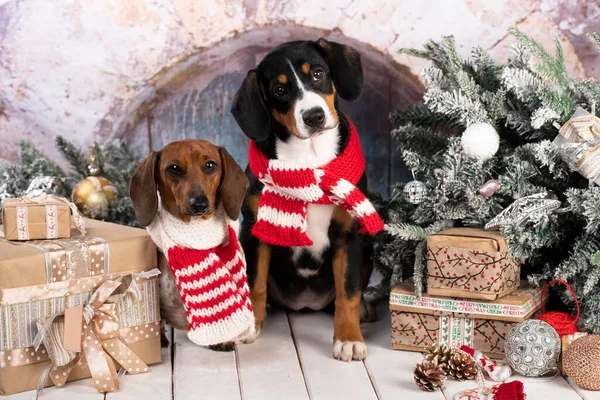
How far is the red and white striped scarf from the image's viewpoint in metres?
2.50

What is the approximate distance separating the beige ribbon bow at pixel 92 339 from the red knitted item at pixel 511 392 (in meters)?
1.14

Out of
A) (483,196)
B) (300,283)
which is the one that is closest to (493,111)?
(483,196)

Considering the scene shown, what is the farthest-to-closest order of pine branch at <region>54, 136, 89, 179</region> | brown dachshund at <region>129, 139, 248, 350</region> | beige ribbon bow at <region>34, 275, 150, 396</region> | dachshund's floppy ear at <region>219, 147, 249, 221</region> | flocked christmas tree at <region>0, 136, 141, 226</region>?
pine branch at <region>54, 136, 89, 179</region> < flocked christmas tree at <region>0, 136, 141, 226</region> < dachshund's floppy ear at <region>219, 147, 249, 221</region> < brown dachshund at <region>129, 139, 248, 350</region> < beige ribbon bow at <region>34, 275, 150, 396</region>

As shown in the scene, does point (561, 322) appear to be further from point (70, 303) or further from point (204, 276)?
point (70, 303)

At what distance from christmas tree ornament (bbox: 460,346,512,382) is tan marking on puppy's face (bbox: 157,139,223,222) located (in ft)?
3.15

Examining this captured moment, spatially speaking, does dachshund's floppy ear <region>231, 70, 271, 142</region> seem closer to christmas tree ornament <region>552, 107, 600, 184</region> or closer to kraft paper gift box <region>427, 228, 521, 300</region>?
kraft paper gift box <region>427, 228, 521, 300</region>

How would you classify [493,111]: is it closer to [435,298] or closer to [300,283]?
[435,298]

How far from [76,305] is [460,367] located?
3.88ft

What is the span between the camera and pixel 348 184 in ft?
8.25

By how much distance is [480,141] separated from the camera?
2.56 m

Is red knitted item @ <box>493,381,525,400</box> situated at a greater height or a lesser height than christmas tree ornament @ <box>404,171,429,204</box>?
lesser

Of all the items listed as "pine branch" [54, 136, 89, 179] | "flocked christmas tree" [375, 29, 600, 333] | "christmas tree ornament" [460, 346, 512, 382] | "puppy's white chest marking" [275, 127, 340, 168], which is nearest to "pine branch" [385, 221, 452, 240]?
"flocked christmas tree" [375, 29, 600, 333]

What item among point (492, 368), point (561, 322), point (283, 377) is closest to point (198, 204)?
point (283, 377)

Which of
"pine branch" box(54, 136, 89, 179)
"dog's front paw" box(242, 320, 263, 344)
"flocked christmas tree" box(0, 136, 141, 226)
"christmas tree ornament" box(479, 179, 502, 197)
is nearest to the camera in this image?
"christmas tree ornament" box(479, 179, 502, 197)
